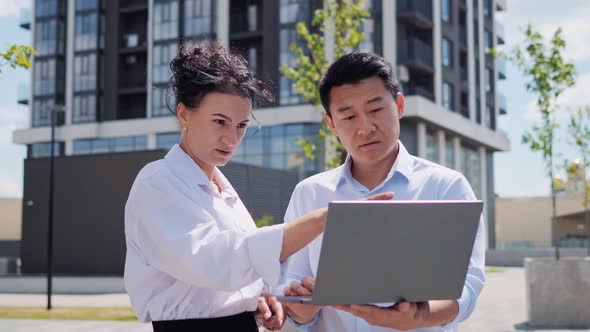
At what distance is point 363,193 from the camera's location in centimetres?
299

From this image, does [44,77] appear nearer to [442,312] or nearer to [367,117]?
[367,117]

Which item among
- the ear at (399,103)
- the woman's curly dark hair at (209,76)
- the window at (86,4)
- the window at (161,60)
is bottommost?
the ear at (399,103)

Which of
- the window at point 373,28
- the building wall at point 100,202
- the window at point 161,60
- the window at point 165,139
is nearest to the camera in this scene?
the building wall at point 100,202

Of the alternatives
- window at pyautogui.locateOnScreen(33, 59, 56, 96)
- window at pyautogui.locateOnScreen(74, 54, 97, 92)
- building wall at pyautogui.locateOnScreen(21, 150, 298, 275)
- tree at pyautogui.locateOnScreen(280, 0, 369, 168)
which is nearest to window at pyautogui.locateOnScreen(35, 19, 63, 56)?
window at pyautogui.locateOnScreen(33, 59, 56, 96)

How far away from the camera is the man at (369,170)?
277 centimetres

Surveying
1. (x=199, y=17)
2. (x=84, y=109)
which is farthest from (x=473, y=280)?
(x=84, y=109)

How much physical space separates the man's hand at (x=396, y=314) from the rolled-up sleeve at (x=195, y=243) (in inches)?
11.5

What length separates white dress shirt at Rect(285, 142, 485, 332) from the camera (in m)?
2.84

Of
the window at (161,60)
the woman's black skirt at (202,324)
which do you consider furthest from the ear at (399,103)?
the window at (161,60)

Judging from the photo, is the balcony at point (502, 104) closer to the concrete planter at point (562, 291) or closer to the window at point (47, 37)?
the window at point (47, 37)

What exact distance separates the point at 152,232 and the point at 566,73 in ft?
37.2

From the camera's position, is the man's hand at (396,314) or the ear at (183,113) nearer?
the man's hand at (396,314)

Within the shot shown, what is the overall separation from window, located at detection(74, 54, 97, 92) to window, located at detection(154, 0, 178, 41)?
4598mm

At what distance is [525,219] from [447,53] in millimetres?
22896
